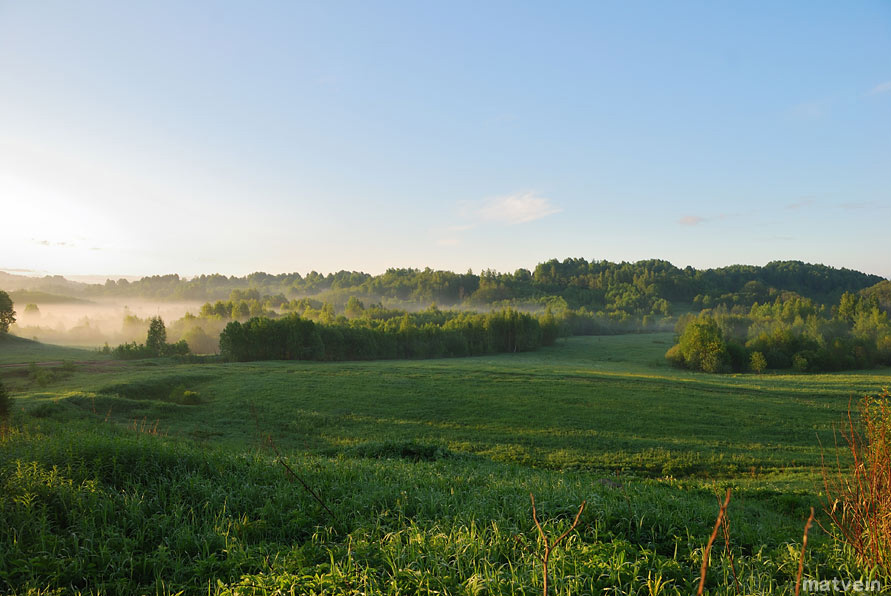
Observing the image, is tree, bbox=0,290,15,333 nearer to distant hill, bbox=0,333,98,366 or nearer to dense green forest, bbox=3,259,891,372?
distant hill, bbox=0,333,98,366

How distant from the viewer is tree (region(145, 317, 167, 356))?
73.4 metres

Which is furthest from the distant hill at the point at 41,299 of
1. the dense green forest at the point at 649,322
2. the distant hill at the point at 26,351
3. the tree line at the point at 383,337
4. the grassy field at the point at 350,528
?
the grassy field at the point at 350,528

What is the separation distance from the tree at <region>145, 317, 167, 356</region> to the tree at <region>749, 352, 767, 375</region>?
9401 centimetres

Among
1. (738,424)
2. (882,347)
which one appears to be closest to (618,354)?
(882,347)

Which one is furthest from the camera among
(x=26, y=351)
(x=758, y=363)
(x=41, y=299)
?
(x=41, y=299)

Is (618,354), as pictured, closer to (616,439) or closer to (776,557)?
(616,439)

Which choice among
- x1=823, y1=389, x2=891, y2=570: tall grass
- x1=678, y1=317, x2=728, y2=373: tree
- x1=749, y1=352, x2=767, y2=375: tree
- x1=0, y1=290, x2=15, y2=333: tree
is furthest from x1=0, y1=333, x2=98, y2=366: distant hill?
x1=749, y1=352, x2=767, y2=375: tree

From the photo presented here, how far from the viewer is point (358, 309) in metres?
144

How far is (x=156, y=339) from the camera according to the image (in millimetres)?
74750

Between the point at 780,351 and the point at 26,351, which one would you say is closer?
the point at 26,351

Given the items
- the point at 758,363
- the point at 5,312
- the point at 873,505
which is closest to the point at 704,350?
the point at 758,363

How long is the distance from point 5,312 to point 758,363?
114m

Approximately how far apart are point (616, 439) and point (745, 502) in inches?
471

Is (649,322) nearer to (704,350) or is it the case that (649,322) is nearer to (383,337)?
(704,350)
